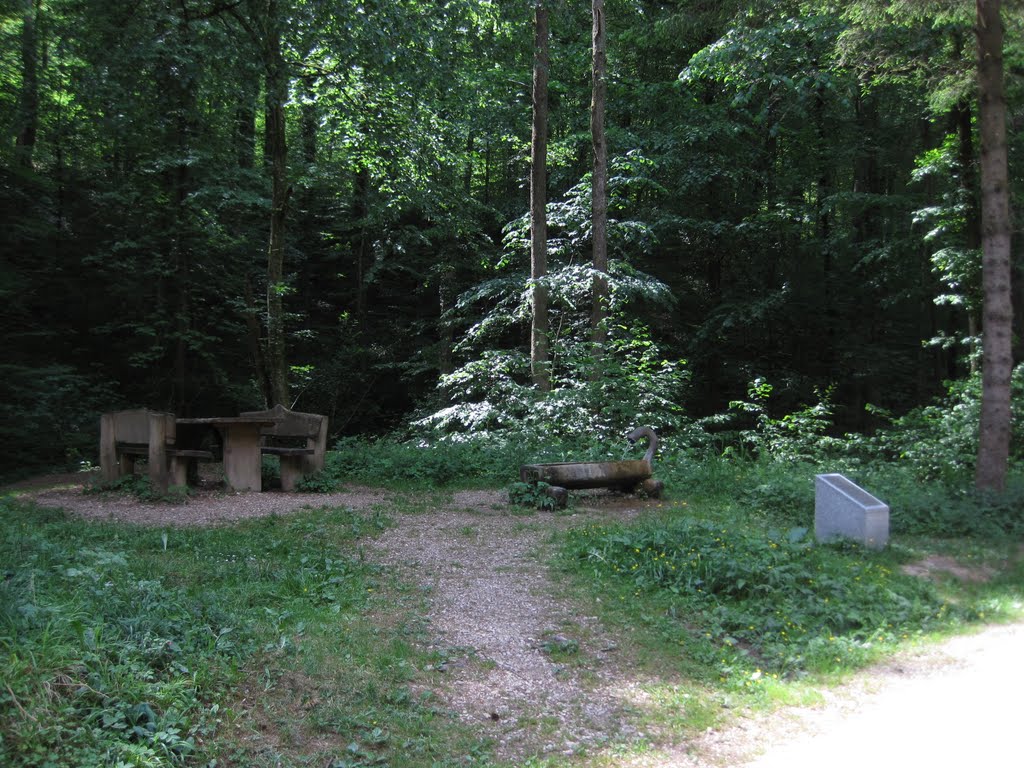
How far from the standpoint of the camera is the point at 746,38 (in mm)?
12836

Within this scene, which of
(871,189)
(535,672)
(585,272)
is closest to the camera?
(535,672)

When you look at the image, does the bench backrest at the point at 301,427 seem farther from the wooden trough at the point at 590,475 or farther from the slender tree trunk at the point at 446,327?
the slender tree trunk at the point at 446,327

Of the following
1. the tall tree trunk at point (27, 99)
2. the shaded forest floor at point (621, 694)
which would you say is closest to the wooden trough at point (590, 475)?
the shaded forest floor at point (621, 694)

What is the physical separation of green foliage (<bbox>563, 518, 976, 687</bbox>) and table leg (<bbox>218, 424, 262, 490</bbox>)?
176 inches

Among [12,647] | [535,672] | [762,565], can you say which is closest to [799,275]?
[762,565]

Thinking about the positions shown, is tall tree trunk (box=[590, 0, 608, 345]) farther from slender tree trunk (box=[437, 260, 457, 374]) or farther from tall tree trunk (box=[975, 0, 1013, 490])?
tall tree trunk (box=[975, 0, 1013, 490])

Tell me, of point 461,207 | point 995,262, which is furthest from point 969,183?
point 461,207

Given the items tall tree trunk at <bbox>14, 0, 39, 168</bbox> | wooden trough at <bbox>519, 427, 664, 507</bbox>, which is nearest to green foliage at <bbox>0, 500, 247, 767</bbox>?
wooden trough at <bbox>519, 427, 664, 507</bbox>

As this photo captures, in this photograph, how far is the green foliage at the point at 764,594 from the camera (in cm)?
505

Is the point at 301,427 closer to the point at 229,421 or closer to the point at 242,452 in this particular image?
the point at 242,452

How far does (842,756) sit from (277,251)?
1180cm

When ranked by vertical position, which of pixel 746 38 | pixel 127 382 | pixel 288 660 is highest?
pixel 746 38

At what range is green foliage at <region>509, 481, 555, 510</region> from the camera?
29.6 feet

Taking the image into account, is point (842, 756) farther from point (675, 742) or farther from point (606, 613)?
point (606, 613)
